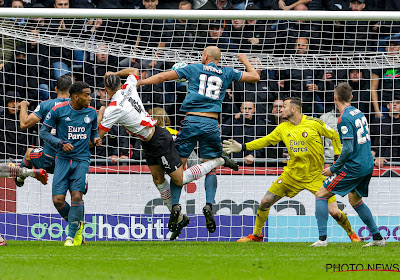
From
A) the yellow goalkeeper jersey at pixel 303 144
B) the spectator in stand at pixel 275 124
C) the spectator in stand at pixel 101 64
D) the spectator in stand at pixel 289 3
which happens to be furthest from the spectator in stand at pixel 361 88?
the spectator in stand at pixel 101 64

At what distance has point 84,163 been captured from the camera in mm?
8891

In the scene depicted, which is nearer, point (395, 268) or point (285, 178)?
point (395, 268)

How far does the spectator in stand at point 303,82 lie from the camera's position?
12148mm

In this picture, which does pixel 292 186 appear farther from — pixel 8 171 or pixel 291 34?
pixel 8 171

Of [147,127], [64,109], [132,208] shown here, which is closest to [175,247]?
[147,127]

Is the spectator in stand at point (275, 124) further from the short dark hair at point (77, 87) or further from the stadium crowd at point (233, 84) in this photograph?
the short dark hair at point (77, 87)

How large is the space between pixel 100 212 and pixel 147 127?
3.17 metres

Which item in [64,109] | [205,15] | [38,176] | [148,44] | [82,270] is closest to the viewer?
[82,270]

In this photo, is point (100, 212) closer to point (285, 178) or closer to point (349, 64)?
point (285, 178)

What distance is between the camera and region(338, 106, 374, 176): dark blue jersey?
27.6 ft

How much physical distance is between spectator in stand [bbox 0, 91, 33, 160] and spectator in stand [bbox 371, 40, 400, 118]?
20.2 feet

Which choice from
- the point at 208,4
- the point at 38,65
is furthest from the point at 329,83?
the point at 38,65

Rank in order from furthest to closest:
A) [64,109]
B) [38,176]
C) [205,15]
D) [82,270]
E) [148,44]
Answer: [148,44]
[205,15]
[64,109]
[38,176]
[82,270]

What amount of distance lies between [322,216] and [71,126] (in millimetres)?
3489
